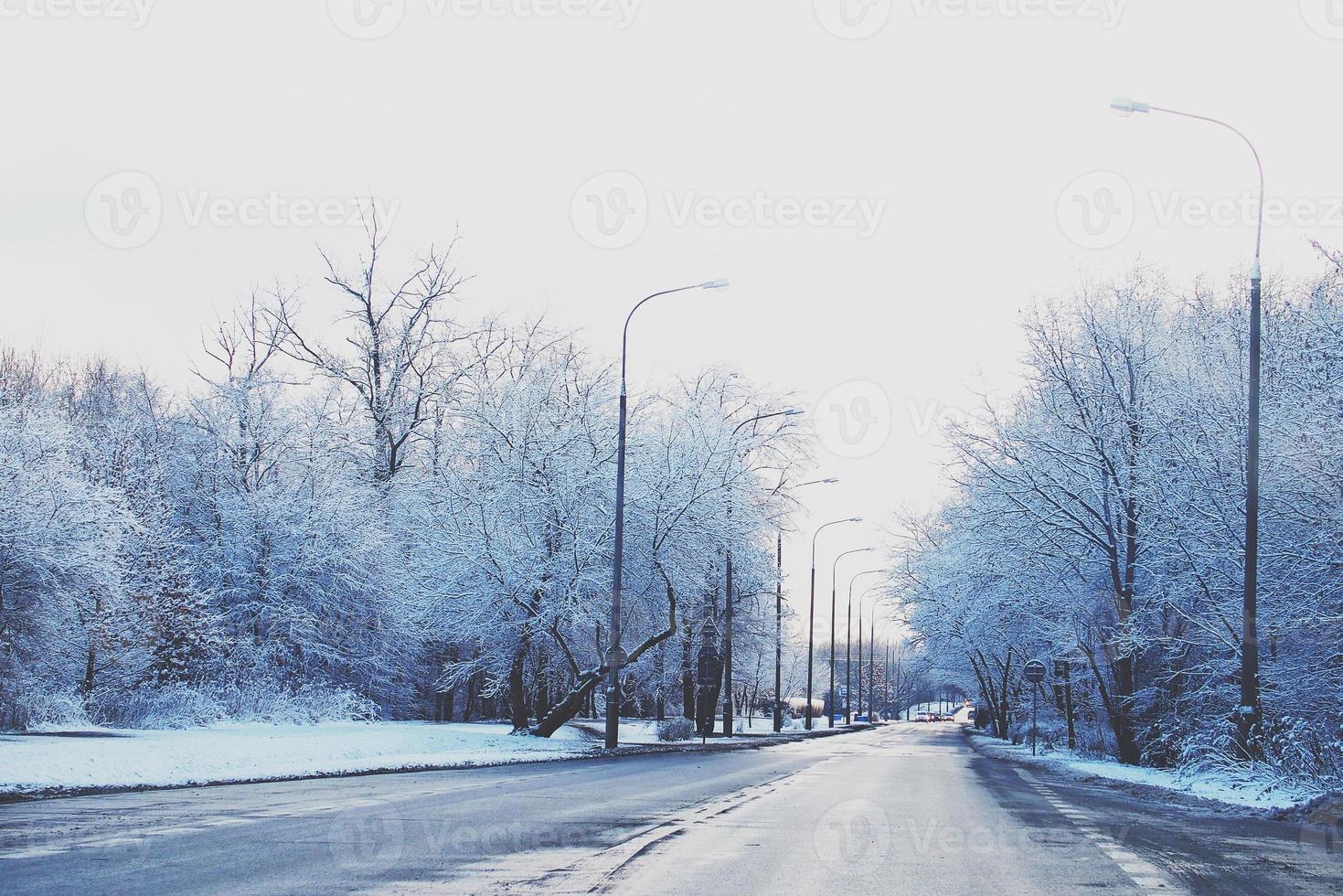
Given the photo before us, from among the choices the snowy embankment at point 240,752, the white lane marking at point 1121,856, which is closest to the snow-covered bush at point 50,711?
the snowy embankment at point 240,752

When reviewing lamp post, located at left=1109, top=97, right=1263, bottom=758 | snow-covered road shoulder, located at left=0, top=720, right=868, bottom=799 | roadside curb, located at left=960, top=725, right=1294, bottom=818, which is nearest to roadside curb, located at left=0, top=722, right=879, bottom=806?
snow-covered road shoulder, located at left=0, top=720, right=868, bottom=799

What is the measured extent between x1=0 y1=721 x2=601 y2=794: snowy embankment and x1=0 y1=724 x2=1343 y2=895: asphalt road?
1617 mm

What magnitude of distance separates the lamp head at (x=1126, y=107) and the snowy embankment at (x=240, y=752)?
54.1 ft

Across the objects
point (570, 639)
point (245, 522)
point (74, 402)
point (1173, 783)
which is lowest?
point (1173, 783)

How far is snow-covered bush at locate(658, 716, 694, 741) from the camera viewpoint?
42.0m

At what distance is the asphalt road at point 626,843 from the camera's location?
342 inches

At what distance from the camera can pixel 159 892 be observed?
25.8ft

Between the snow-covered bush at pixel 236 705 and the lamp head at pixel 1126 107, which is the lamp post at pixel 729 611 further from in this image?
the lamp head at pixel 1126 107

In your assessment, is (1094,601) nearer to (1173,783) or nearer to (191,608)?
(1173,783)

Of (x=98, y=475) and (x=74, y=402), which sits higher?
(x=74, y=402)

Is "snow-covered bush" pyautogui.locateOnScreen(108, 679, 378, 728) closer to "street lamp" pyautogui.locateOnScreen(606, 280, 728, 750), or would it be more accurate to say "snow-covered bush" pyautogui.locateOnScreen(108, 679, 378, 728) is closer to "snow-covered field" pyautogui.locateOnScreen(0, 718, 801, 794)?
"snow-covered field" pyautogui.locateOnScreen(0, 718, 801, 794)

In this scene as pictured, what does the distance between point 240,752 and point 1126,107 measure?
1868 cm

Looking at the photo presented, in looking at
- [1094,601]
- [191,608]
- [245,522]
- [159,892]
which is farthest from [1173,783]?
[245,522]

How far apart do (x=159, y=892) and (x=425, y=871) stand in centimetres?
182
